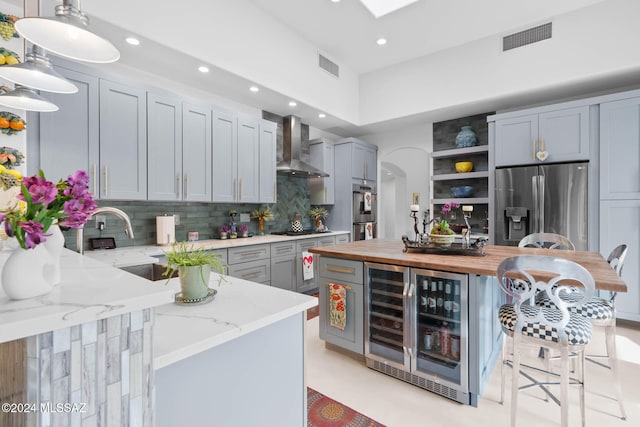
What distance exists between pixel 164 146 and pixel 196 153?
345 mm

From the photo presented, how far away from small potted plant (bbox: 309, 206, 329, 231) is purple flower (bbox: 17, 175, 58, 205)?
14.1 feet

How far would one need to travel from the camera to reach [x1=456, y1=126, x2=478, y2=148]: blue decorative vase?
4.46 meters

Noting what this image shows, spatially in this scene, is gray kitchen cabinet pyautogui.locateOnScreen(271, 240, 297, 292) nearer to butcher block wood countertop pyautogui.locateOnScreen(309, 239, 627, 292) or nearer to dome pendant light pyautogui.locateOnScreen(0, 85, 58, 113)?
butcher block wood countertop pyautogui.locateOnScreen(309, 239, 627, 292)

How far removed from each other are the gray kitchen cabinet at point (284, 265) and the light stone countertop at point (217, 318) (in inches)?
97.2

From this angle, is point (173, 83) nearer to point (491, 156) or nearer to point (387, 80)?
point (387, 80)

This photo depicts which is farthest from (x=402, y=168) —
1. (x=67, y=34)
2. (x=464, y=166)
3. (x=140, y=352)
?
(x=140, y=352)

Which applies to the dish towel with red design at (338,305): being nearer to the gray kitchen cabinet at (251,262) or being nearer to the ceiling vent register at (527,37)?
the gray kitchen cabinet at (251,262)

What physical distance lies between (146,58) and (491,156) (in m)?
4.29

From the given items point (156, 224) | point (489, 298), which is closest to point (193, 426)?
point (489, 298)

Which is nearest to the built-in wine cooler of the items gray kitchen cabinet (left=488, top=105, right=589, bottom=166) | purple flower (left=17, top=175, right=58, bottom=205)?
purple flower (left=17, top=175, right=58, bottom=205)

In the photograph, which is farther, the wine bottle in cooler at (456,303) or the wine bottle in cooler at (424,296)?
the wine bottle in cooler at (424,296)

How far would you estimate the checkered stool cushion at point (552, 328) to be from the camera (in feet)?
4.80

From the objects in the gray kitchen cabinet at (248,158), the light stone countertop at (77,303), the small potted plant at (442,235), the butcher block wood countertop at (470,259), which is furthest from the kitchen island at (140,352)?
the gray kitchen cabinet at (248,158)

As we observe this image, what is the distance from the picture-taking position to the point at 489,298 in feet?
6.61
